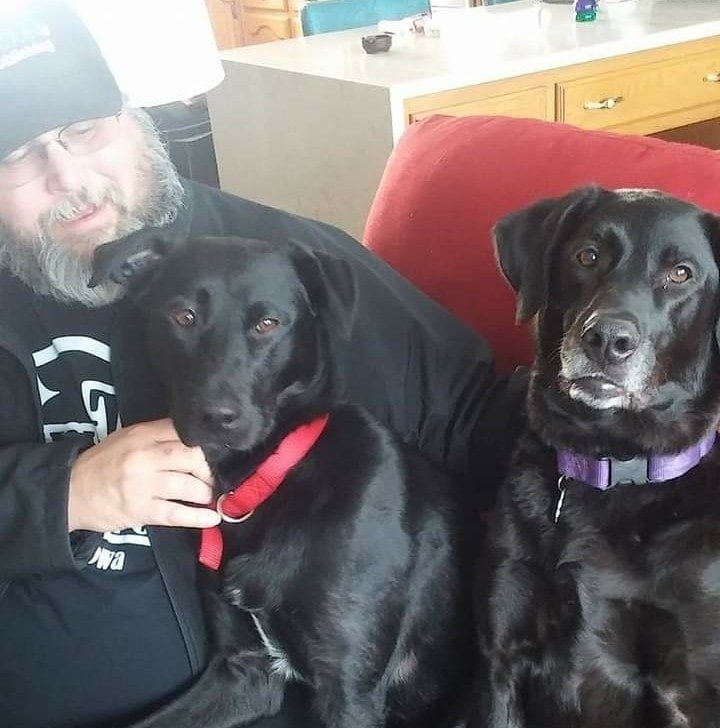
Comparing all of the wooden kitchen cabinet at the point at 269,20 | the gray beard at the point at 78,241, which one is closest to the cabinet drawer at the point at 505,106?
the gray beard at the point at 78,241

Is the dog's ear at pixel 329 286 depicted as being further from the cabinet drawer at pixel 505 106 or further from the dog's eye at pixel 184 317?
the cabinet drawer at pixel 505 106

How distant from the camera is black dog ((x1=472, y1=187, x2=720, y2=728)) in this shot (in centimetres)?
118

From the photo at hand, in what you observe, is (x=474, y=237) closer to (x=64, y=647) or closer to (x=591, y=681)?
(x=591, y=681)

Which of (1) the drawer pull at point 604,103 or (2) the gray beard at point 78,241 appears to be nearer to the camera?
(2) the gray beard at point 78,241

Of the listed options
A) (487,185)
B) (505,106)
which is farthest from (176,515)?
(505,106)

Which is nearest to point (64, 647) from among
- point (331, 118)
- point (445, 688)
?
point (445, 688)

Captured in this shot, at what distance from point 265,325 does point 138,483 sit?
0.26 m

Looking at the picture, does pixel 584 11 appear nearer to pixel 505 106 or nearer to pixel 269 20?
pixel 505 106

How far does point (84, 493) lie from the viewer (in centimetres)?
127

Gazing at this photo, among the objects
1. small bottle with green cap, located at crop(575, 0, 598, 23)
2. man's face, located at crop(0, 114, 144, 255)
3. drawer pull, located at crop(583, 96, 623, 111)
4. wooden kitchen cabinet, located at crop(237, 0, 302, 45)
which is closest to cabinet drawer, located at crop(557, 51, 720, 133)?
drawer pull, located at crop(583, 96, 623, 111)

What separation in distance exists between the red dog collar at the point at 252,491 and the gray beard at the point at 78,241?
0.32m

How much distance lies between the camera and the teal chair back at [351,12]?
3.97 m

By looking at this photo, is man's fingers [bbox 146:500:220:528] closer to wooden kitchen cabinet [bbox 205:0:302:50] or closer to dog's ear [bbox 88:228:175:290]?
dog's ear [bbox 88:228:175:290]

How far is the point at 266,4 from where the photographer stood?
650 cm
